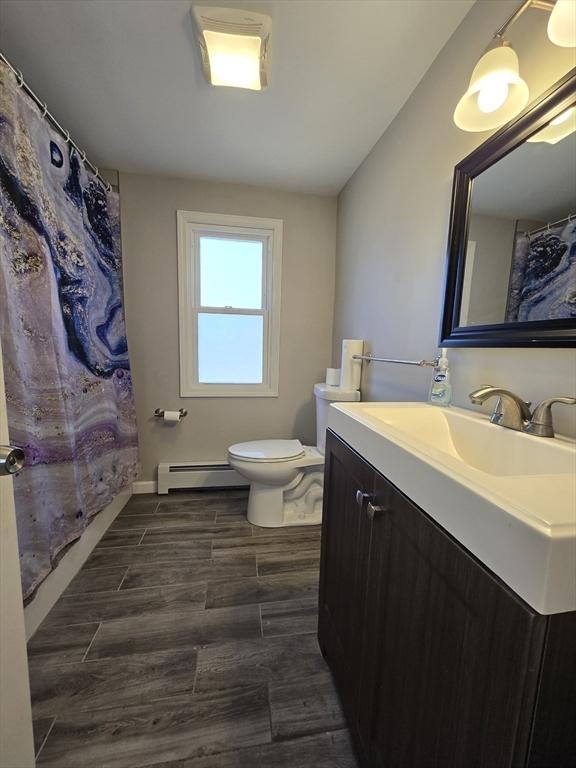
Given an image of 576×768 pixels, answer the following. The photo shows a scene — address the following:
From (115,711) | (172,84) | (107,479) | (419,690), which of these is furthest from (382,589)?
(172,84)

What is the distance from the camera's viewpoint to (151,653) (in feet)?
3.69

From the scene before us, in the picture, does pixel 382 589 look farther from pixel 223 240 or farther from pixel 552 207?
pixel 223 240

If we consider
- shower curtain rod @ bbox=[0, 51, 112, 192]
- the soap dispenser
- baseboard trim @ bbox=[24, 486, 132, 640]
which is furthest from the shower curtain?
the soap dispenser

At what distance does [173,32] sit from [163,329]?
1.48 metres

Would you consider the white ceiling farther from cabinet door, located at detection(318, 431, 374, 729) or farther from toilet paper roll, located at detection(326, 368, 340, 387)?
cabinet door, located at detection(318, 431, 374, 729)

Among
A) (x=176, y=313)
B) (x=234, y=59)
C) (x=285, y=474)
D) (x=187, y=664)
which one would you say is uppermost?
(x=234, y=59)

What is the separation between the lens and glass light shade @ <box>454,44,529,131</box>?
0.80 m

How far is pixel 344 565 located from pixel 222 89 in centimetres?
193

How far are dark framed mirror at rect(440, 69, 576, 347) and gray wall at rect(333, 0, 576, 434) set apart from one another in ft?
0.21

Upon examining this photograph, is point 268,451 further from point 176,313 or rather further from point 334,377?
point 176,313

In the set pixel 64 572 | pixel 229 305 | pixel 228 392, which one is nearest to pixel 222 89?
pixel 229 305

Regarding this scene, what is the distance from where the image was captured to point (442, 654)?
0.49 meters

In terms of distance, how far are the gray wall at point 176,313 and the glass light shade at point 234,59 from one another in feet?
2.95

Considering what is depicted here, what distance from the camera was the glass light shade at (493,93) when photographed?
80 centimetres
